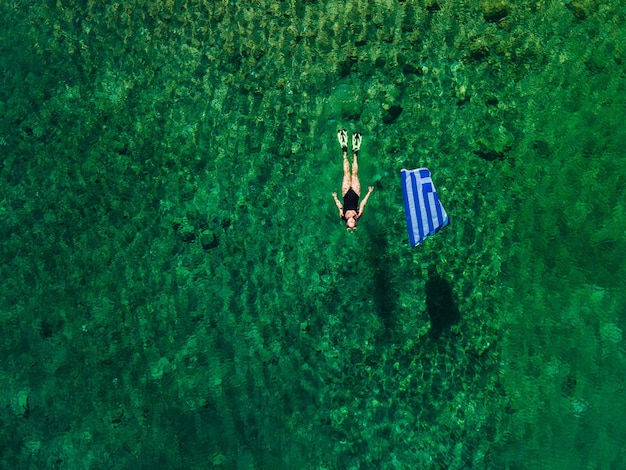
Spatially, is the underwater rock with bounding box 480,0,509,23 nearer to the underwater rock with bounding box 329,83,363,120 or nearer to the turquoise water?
the turquoise water

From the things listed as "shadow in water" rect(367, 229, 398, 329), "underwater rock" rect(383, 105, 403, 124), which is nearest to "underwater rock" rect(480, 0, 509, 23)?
"underwater rock" rect(383, 105, 403, 124)

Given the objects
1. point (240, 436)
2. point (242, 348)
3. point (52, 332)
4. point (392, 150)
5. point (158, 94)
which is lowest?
point (240, 436)

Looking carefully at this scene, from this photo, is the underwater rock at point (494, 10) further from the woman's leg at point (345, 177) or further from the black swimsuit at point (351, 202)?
the black swimsuit at point (351, 202)

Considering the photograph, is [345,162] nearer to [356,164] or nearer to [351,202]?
[356,164]

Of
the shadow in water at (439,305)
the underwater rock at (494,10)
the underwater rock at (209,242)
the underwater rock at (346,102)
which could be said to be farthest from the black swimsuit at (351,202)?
the underwater rock at (494,10)

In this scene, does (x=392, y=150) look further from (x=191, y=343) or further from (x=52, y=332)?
(x=52, y=332)

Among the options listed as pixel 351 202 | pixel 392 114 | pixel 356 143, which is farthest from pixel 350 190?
pixel 392 114

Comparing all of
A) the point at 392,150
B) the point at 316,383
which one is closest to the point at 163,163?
the point at 392,150
